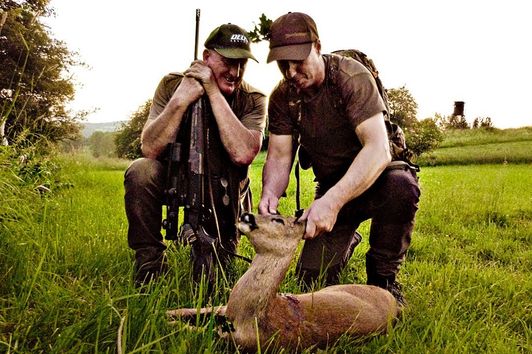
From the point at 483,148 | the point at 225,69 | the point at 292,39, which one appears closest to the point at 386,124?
the point at 292,39

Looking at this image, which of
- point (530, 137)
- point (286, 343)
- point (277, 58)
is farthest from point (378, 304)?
point (530, 137)

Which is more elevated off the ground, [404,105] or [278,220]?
[404,105]

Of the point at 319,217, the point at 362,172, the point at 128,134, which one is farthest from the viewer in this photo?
the point at 128,134

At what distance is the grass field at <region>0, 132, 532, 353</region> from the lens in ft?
8.37

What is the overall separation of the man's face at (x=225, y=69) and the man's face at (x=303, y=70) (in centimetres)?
56

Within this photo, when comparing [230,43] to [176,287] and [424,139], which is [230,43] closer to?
[176,287]

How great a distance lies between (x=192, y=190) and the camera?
13.2ft

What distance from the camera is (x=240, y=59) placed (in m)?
4.46

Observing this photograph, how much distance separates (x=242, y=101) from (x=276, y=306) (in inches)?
93.2

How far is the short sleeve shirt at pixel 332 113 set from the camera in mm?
4105

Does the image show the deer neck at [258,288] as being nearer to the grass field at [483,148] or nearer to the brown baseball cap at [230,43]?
the brown baseball cap at [230,43]

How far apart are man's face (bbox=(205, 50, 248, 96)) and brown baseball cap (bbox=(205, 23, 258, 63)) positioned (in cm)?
8

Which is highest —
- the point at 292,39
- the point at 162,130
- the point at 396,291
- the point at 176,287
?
the point at 292,39

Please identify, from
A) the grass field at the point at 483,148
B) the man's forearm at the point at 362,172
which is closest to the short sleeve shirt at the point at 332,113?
the man's forearm at the point at 362,172
